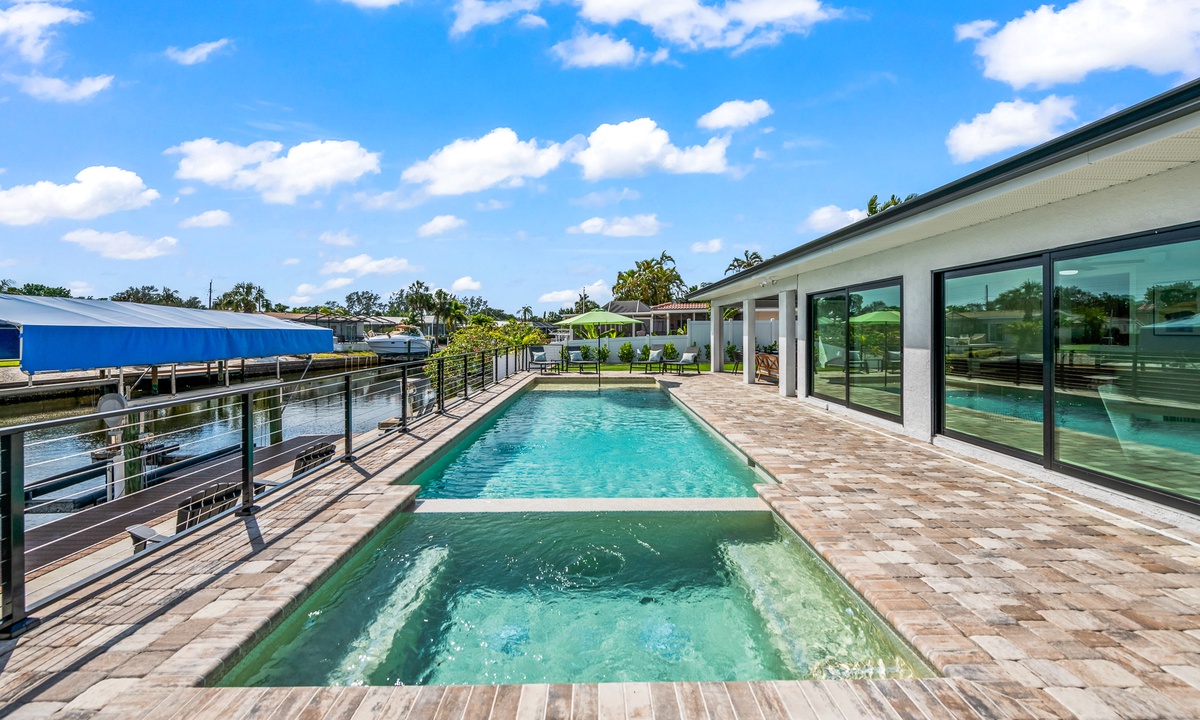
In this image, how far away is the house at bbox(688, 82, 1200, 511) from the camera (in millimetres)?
3844

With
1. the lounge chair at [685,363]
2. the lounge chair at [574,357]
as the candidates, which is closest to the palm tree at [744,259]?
the lounge chair at [685,363]

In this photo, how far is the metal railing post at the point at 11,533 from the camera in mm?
2365

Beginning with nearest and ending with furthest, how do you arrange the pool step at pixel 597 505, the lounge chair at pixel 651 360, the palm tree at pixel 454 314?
the pool step at pixel 597 505 < the lounge chair at pixel 651 360 < the palm tree at pixel 454 314

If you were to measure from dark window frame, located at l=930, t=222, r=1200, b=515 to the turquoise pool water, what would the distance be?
260 centimetres

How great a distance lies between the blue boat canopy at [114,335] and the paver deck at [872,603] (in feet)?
8.03

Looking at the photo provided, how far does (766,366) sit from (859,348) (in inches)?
260

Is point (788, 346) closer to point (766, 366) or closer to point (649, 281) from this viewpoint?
point (766, 366)

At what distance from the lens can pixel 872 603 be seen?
282 centimetres

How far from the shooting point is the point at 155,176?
545 inches

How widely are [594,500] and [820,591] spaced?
2.13 m

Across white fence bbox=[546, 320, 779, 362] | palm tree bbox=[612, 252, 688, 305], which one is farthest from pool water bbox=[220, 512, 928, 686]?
palm tree bbox=[612, 252, 688, 305]

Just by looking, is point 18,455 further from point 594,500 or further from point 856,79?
point 856,79

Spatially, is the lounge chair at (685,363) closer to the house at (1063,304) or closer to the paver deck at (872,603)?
the house at (1063,304)

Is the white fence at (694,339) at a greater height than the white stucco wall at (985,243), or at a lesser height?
lesser
